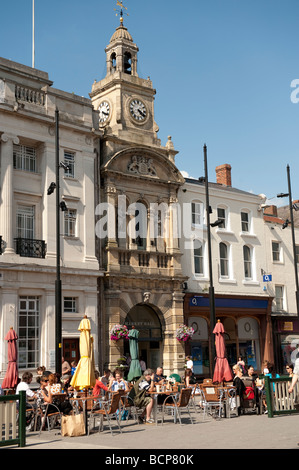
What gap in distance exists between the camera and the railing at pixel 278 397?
16719mm

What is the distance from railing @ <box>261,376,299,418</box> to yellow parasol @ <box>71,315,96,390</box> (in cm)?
488

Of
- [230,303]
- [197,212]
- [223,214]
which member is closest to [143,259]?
[197,212]

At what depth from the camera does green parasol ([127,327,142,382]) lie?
82.5ft

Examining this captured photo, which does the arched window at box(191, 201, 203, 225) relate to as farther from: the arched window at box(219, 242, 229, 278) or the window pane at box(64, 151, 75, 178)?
the window pane at box(64, 151, 75, 178)

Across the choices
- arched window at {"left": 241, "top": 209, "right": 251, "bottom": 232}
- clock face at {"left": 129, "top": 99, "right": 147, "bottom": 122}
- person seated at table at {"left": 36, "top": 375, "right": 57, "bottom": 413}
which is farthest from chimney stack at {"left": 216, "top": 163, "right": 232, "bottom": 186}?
person seated at table at {"left": 36, "top": 375, "right": 57, "bottom": 413}

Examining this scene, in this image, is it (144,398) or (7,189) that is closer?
(144,398)

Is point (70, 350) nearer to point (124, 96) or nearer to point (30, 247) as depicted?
point (30, 247)

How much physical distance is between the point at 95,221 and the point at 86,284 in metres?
3.10

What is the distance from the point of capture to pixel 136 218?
29.8m

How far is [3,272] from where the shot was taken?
2402 cm

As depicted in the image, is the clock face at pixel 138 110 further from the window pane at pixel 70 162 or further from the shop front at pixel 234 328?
the shop front at pixel 234 328

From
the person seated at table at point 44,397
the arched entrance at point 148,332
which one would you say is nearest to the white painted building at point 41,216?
the arched entrance at point 148,332

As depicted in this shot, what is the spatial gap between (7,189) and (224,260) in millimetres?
14610
